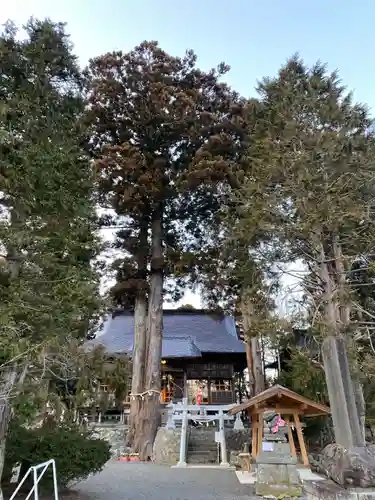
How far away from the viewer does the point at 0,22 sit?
616cm

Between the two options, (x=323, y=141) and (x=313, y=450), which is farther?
(x=313, y=450)

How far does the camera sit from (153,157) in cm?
1371

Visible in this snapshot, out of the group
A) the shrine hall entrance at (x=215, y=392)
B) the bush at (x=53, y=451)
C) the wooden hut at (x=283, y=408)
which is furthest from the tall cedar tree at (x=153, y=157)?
the bush at (x=53, y=451)

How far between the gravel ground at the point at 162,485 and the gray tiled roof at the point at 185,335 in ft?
20.0

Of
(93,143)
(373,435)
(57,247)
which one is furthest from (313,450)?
(93,143)

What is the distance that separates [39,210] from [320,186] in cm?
532

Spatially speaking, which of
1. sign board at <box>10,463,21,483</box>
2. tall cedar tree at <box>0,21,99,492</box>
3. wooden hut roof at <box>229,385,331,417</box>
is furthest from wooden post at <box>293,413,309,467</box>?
tall cedar tree at <box>0,21,99,492</box>

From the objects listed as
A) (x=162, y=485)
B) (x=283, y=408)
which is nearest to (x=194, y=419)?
(x=283, y=408)

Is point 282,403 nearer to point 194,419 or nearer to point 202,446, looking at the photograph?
point 194,419

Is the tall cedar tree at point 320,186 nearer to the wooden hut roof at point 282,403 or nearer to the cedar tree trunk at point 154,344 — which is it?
the wooden hut roof at point 282,403

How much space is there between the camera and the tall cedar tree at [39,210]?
482 centimetres

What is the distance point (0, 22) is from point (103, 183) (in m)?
6.94

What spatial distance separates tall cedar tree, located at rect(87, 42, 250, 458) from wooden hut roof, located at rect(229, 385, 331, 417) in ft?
12.9

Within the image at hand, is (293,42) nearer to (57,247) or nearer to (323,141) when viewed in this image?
(323,141)
